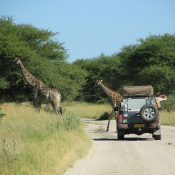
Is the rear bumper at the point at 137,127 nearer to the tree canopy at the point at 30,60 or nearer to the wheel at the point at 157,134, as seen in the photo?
the wheel at the point at 157,134

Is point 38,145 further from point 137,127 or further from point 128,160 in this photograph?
point 137,127

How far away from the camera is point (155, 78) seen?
52.4m

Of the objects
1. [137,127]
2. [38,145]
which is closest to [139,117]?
[137,127]

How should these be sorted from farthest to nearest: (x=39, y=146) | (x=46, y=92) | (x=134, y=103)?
(x=46, y=92) → (x=134, y=103) → (x=39, y=146)

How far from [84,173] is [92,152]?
4.76m

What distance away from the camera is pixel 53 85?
136 feet

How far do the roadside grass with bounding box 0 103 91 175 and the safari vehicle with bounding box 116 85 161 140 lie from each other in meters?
1.84

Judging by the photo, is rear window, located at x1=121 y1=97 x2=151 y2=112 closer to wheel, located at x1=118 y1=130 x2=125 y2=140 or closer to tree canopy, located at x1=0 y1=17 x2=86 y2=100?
wheel, located at x1=118 y1=130 x2=125 y2=140

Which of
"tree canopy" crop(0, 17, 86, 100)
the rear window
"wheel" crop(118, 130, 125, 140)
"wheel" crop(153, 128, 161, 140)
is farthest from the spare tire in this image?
"tree canopy" crop(0, 17, 86, 100)

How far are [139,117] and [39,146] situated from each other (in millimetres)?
9108

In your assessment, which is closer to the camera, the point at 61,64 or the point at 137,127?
the point at 137,127

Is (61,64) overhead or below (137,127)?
overhead

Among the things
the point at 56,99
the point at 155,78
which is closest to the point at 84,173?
the point at 56,99

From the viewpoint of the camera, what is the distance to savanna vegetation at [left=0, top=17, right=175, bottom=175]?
555 inches
